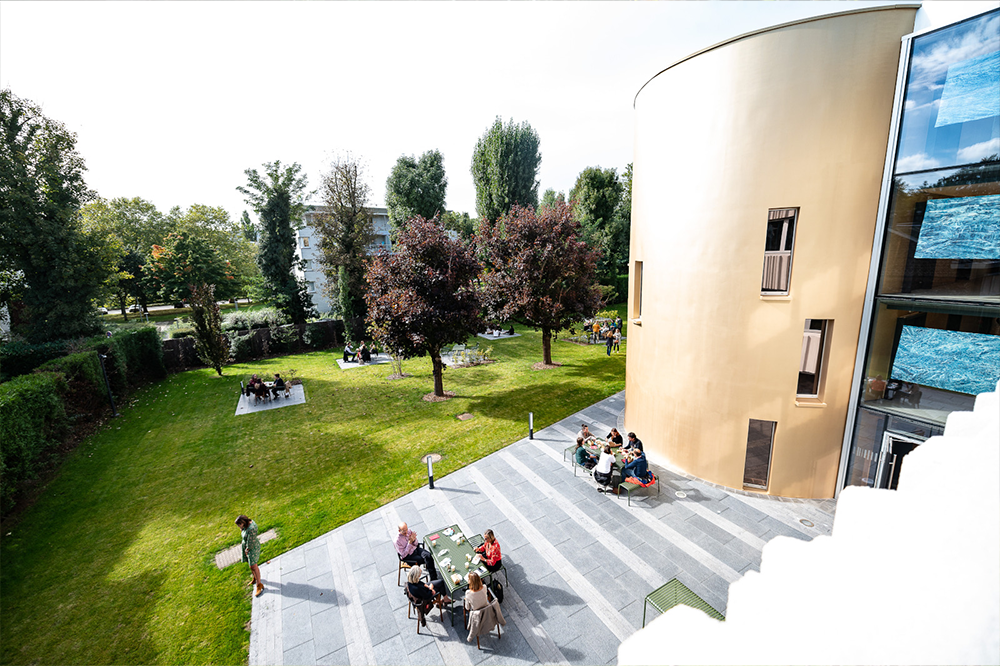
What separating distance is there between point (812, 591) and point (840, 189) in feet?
30.6

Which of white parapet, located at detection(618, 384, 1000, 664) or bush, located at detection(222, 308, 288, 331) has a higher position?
white parapet, located at detection(618, 384, 1000, 664)

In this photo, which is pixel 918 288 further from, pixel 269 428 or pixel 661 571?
pixel 269 428

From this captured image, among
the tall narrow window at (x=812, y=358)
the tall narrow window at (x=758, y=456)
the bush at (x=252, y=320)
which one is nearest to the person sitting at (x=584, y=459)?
the tall narrow window at (x=758, y=456)

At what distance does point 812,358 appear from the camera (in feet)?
36.2

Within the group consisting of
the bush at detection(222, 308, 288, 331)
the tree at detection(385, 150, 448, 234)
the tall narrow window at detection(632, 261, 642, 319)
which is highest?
the tree at detection(385, 150, 448, 234)

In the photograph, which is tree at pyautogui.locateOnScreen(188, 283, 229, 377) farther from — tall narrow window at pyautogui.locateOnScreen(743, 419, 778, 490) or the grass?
tall narrow window at pyautogui.locateOnScreen(743, 419, 778, 490)

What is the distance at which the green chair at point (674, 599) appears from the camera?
242 inches

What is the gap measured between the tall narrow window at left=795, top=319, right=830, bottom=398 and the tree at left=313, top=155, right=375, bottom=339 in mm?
25900

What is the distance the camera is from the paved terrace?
626cm

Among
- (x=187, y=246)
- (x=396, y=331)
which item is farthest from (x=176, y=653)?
(x=187, y=246)

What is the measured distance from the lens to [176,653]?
6320 millimetres

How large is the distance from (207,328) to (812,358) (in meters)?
26.3

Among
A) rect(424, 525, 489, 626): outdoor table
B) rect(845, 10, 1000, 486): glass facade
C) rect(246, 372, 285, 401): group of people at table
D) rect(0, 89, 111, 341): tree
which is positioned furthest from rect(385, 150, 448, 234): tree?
rect(845, 10, 1000, 486): glass facade

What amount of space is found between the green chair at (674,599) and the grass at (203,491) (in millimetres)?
6515
